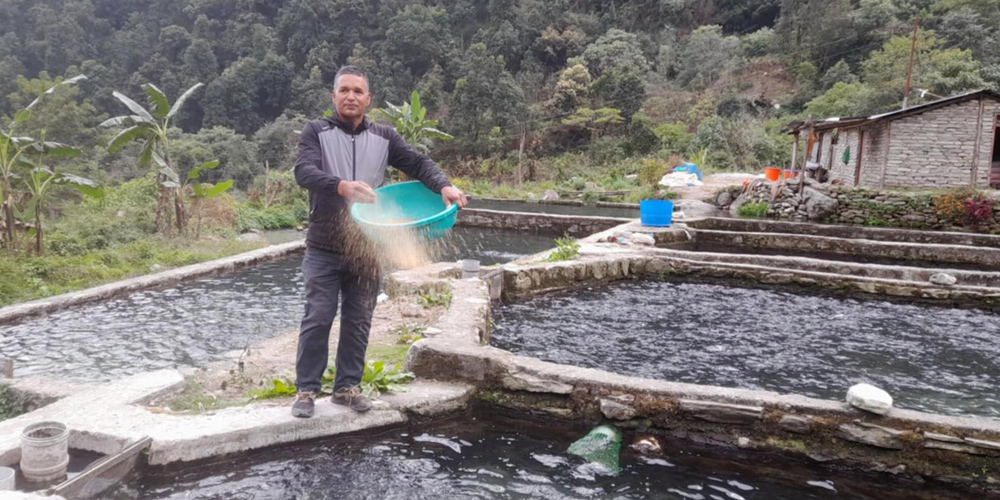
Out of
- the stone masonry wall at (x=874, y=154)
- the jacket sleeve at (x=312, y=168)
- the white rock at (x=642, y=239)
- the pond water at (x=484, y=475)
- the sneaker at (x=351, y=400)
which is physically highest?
the stone masonry wall at (x=874, y=154)

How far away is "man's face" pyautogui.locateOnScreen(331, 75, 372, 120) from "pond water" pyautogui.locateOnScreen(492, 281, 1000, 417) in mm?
2829

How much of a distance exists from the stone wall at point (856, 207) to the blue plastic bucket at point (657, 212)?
5.30 meters

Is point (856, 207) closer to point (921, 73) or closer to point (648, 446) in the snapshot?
point (648, 446)

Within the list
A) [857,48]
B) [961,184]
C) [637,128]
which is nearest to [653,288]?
[961,184]

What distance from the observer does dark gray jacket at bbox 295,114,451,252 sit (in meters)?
2.84

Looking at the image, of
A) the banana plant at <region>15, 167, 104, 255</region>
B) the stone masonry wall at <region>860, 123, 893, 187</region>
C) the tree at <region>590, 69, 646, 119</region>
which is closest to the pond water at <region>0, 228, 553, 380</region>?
the banana plant at <region>15, 167, 104, 255</region>

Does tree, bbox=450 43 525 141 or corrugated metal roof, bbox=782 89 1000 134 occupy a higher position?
tree, bbox=450 43 525 141

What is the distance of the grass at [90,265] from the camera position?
6535 mm

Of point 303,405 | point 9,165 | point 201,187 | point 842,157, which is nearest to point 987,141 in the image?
point 842,157

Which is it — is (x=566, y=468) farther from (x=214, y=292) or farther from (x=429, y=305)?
(x=214, y=292)

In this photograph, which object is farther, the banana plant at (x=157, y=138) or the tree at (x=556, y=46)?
the tree at (x=556, y=46)

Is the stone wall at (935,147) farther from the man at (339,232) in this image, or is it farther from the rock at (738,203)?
the man at (339,232)

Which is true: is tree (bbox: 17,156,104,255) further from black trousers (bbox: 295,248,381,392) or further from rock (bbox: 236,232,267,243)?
black trousers (bbox: 295,248,381,392)

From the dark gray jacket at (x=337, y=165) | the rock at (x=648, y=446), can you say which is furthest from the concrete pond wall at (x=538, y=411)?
the dark gray jacket at (x=337, y=165)
